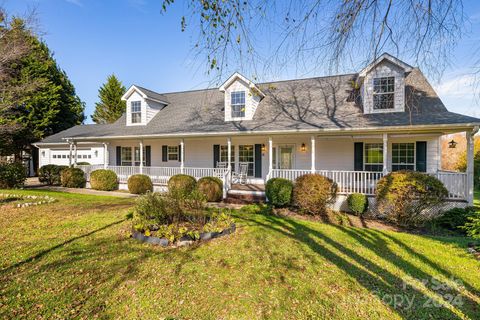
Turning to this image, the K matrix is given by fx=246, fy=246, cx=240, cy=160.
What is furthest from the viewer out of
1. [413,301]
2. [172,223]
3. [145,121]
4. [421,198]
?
[145,121]

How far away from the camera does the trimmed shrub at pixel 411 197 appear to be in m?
7.72

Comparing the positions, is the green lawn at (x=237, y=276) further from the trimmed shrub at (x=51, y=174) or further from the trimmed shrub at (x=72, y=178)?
the trimmed shrub at (x=51, y=174)

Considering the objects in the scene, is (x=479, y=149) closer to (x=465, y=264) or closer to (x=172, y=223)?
(x=465, y=264)

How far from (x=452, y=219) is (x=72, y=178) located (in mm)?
18065

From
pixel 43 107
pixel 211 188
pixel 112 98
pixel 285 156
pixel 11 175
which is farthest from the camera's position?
pixel 112 98

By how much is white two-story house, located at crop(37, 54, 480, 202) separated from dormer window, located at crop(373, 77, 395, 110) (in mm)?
39

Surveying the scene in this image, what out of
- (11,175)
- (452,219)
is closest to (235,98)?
(452,219)

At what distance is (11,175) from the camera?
13.3m

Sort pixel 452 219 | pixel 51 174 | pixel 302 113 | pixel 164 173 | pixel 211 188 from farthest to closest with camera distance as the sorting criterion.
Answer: pixel 51 174 → pixel 164 173 → pixel 302 113 → pixel 211 188 → pixel 452 219

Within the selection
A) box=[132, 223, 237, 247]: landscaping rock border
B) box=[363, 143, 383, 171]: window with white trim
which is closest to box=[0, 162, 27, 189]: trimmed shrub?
box=[132, 223, 237, 247]: landscaping rock border

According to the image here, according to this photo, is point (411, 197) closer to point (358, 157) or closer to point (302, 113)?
point (358, 157)

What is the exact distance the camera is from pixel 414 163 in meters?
10.6

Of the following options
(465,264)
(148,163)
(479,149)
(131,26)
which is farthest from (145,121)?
(479,149)

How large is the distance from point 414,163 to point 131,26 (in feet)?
38.2
